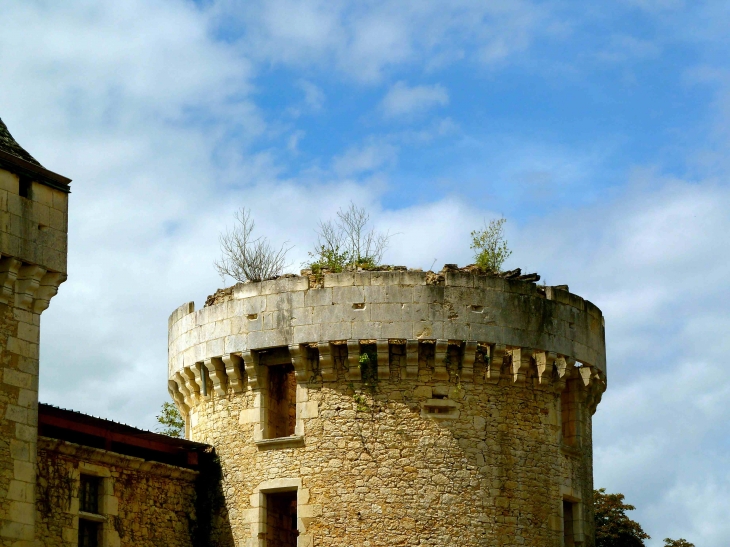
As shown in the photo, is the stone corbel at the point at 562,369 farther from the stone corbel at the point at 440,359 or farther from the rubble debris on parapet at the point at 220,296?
the rubble debris on parapet at the point at 220,296

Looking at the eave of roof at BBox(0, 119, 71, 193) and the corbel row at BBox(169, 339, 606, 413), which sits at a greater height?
the eave of roof at BBox(0, 119, 71, 193)

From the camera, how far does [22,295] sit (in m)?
20.1

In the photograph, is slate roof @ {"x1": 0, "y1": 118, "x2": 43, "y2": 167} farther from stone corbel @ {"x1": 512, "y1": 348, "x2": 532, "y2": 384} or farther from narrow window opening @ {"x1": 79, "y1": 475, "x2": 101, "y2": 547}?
stone corbel @ {"x1": 512, "y1": 348, "x2": 532, "y2": 384}

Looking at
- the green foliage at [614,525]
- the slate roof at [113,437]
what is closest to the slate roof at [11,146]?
the slate roof at [113,437]

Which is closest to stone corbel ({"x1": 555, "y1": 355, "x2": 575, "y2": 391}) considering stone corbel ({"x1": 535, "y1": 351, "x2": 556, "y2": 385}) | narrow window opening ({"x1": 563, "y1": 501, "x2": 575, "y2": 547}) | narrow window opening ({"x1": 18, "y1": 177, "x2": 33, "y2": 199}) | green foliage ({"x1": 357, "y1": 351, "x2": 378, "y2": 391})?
stone corbel ({"x1": 535, "y1": 351, "x2": 556, "y2": 385})

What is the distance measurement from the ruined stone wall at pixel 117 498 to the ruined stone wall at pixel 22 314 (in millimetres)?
1046

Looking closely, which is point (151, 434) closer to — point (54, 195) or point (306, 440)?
point (306, 440)

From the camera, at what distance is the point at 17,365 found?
19719mm

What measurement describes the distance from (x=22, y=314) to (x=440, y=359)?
6343mm

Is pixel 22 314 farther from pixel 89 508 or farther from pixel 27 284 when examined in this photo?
pixel 89 508

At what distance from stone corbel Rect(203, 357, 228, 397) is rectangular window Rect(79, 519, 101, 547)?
130 inches

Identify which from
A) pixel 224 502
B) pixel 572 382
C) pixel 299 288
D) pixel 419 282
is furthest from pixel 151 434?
pixel 572 382

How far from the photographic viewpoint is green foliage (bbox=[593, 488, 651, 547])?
3191 centimetres

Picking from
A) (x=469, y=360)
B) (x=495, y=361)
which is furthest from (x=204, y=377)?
(x=495, y=361)
